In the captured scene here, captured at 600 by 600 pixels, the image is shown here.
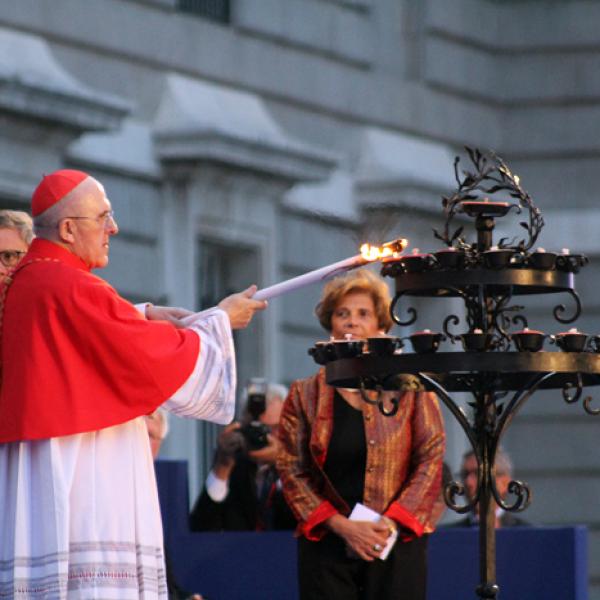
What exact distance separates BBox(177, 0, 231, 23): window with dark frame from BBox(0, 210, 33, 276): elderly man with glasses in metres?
7.33

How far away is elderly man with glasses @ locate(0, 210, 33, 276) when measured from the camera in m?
9.70

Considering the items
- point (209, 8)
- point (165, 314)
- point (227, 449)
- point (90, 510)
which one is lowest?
point (90, 510)

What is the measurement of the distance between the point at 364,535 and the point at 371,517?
0.32ft

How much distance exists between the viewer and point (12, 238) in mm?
9750

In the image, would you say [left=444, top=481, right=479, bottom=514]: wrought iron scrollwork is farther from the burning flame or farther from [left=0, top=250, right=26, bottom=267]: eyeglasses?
[left=0, top=250, right=26, bottom=267]: eyeglasses

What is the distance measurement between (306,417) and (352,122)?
8.65 meters

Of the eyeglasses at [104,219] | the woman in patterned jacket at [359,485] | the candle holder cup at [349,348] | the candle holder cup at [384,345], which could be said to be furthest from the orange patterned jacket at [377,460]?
the eyeglasses at [104,219]

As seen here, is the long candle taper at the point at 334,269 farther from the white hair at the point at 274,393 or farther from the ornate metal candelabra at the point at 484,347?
the white hair at the point at 274,393

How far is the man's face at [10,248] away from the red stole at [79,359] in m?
1.03

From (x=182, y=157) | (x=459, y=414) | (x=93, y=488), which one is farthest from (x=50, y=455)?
(x=182, y=157)

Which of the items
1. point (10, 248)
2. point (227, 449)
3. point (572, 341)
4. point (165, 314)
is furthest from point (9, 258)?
point (227, 449)

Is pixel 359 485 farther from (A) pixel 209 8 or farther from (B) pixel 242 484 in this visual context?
(A) pixel 209 8

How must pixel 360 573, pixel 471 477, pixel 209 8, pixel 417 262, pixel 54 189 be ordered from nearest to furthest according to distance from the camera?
pixel 54 189 < pixel 417 262 < pixel 360 573 < pixel 471 477 < pixel 209 8

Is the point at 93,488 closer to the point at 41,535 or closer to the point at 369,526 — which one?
the point at 41,535
